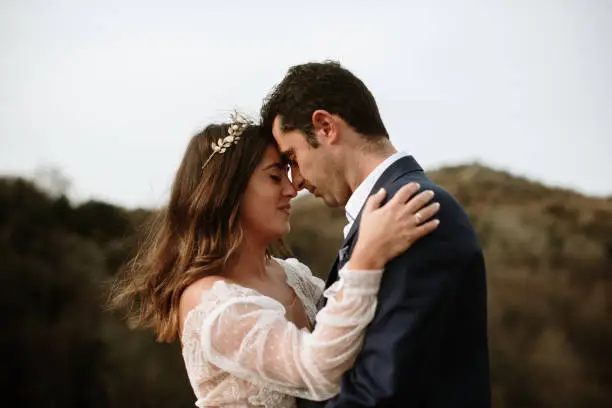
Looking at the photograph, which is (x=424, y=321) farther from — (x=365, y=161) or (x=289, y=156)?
(x=289, y=156)

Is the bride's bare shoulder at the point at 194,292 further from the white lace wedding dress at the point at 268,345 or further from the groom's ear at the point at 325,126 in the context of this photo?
the groom's ear at the point at 325,126

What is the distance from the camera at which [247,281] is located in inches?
124

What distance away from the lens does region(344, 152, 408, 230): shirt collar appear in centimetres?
247

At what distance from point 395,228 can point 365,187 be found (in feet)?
1.23

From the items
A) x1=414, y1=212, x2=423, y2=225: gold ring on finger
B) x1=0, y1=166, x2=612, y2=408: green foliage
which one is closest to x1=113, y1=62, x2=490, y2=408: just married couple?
x1=414, y1=212, x2=423, y2=225: gold ring on finger

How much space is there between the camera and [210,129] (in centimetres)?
319

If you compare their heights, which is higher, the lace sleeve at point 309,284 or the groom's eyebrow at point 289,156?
the groom's eyebrow at point 289,156

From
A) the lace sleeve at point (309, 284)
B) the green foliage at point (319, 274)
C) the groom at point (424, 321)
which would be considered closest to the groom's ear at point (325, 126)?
Result: the groom at point (424, 321)

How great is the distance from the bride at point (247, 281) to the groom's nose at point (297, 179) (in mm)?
43

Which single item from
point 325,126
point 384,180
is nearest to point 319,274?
point 325,126

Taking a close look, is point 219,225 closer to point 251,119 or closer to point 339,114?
point 251,119

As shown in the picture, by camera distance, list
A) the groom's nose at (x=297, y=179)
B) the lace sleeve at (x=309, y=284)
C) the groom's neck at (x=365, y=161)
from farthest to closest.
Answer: the lace sleeve at (x=309, y=284) → the groom's nose at (x=297, y=179) → the groom's neck at (x=365, y=161)

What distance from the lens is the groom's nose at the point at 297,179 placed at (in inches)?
119

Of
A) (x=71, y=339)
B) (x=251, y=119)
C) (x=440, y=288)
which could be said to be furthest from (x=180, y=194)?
(x=71, y=339)
